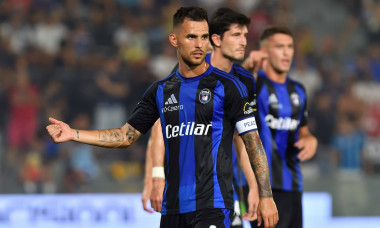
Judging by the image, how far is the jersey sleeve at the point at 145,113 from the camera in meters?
4.50

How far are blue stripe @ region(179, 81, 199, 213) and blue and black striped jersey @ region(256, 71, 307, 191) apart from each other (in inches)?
70.6

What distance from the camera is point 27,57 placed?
39.5 feet

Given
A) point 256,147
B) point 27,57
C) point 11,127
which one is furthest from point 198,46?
point 27,57

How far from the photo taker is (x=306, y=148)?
6008mm

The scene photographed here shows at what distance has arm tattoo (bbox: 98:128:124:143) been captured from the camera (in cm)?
447

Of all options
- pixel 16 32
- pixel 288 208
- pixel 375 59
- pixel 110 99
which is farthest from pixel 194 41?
pixel 375 59

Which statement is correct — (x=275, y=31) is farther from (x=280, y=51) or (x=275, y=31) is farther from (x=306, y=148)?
(x=306, y=148)

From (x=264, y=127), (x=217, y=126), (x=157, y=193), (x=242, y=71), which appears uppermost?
(x=242, y=71)

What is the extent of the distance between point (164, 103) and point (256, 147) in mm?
682

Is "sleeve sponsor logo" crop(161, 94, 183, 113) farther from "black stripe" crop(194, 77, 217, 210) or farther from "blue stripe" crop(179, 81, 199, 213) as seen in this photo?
"black stripe" crop(194, 77, 217, 210)

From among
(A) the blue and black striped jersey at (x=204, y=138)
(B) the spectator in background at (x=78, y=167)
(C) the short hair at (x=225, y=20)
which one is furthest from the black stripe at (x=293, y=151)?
(B) the spectator in background at (x=78, y=167)

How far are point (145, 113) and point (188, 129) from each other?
0.42 meters

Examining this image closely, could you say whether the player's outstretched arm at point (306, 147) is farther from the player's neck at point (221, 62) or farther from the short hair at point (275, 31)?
the player's neck at point (221, 62)

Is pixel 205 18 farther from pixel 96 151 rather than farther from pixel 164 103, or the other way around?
pixel 96 151
